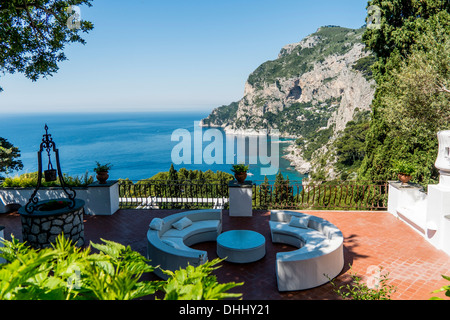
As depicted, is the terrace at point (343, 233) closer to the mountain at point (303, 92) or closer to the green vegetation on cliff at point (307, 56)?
the mountain at point (303, 92)

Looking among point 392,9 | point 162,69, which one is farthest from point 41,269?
point 162,69

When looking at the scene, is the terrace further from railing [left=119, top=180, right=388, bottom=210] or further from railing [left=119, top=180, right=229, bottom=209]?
railing [left=119, top=180, right=229, bottom=209]

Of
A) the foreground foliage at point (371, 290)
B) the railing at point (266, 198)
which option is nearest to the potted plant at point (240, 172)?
the railing at point (266, 198)

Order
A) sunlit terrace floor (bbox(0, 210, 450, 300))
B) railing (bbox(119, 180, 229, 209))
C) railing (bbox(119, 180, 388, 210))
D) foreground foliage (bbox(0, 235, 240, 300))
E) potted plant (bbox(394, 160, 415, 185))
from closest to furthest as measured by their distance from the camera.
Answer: foreground foliage (bbox(0, 235, 240, 300)), sunlit terrace floor (bbox(0, 210, 450, 300)), potted plant (bbox(394, 160, 415, 185)), railing (bbox(119, 180, 388, 210)), railing (bbox(119, 180, 229, 209))

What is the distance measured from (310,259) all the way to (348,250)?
200cm

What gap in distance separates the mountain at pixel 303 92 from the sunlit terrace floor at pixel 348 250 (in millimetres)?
75759

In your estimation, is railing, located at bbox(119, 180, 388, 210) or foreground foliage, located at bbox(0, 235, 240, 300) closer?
foreground foliage, located at bbox(0, 235, 240, 300)

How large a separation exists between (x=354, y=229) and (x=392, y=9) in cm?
1175

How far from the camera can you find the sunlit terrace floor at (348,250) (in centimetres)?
476

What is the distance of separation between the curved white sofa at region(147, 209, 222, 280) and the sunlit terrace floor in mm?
288

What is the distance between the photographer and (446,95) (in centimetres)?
1091

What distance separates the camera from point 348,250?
621 cm

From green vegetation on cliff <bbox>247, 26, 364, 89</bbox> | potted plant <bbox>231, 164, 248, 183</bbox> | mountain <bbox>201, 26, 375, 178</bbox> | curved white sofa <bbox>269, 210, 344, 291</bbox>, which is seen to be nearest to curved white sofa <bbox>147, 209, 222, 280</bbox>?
curved white sofa <bbox>269, 210, 344, 291</bbox>

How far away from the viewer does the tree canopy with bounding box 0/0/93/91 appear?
8750mm
